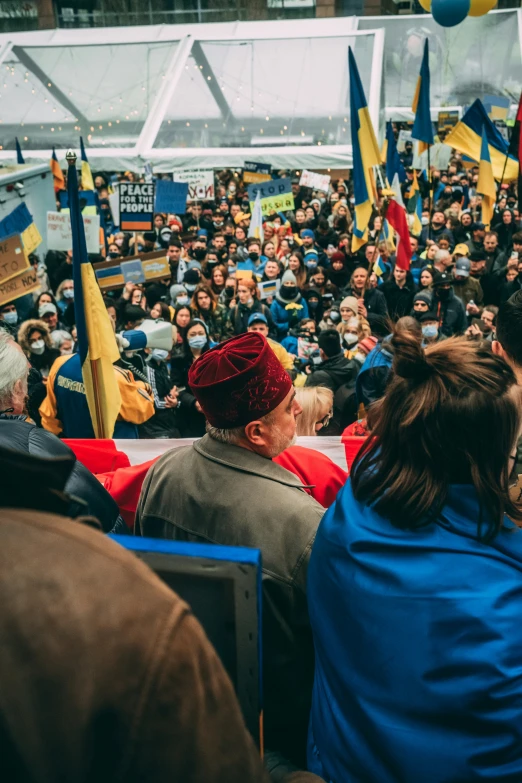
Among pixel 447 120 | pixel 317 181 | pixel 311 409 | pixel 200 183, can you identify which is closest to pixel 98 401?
pixel 311 409

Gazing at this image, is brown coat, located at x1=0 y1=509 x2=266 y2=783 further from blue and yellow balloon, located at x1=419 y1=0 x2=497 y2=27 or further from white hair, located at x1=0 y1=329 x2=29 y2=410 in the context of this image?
blue and yellow balloon, located at x1=419 y1=0 x2=497 y2=27

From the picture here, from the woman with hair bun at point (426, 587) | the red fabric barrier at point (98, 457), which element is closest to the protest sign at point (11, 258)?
the red fabric barrier at point (98, 457)

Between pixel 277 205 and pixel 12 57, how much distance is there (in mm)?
11963

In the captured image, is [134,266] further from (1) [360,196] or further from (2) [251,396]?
(2) [251,396]

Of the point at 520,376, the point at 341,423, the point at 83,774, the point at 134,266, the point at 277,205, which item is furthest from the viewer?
the point at 277,205

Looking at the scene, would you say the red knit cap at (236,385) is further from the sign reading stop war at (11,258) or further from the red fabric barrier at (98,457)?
the sign reading stop war at (11,258)

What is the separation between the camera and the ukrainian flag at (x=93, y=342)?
367cm

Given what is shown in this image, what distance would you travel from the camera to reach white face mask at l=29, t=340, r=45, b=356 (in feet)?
20.1

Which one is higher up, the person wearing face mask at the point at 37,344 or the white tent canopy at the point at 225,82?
the white tent canopy at the point at 225,82

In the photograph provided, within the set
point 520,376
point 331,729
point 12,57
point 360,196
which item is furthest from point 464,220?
point 12,57

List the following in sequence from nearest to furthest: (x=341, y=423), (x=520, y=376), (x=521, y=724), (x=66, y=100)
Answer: (x=521, y=724) < (x=520, y=376) < (x=341, y=423) < (x=66, y=100)

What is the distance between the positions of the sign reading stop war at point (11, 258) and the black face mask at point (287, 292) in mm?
3811

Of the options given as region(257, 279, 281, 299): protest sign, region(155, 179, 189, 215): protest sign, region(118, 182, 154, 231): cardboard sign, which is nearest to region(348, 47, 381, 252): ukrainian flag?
region(257, 279, 281, 299): protest sign

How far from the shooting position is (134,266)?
7523 millimetres
